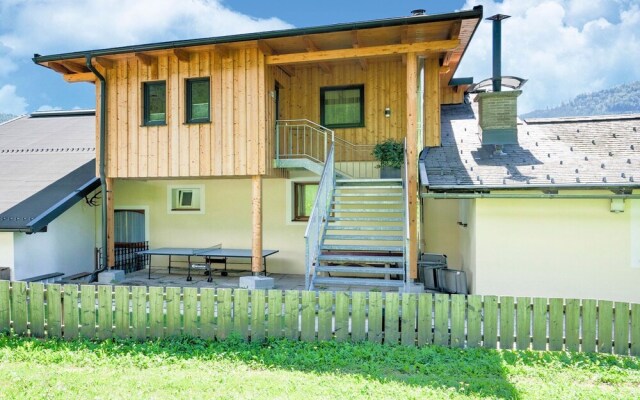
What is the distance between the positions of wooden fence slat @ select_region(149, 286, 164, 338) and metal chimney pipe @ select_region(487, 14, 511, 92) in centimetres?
878

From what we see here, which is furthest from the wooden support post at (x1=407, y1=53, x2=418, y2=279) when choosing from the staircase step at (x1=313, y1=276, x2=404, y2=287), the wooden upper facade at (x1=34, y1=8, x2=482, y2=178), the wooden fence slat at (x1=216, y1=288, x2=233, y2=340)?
the wooden fence slat at (x1=216, y1=288, x2=233, y2=340)

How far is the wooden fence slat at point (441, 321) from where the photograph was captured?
6.58 metres

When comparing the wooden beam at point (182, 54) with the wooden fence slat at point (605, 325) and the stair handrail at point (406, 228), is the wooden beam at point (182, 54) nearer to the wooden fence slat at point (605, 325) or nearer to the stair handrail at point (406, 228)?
the stair handrail at point (406, 228)

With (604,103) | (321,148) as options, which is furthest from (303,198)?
(604,103)

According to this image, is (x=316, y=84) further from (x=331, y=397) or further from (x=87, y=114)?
(x=87, y=114)

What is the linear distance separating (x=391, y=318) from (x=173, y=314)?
10.7ft

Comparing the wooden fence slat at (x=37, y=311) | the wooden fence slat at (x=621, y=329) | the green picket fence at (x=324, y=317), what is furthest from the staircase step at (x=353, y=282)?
the wooden fence slat at (x=37, y=311)

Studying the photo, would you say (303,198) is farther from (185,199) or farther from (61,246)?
(61,246)

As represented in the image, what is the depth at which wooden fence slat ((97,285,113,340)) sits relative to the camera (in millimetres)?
6930

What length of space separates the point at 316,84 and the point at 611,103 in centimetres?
12782

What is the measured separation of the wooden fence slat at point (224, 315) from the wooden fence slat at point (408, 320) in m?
2.57

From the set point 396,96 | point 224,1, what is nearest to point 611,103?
point 224,1

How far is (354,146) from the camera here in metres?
11.9

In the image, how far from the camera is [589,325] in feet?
20.9
